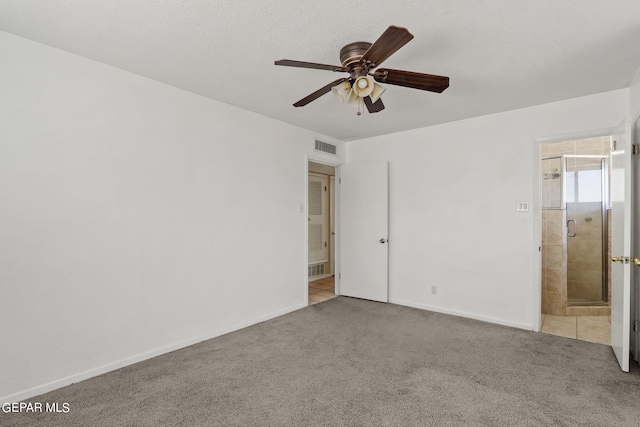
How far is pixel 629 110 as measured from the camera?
3.00 m

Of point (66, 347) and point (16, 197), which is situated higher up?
point (16, 197)

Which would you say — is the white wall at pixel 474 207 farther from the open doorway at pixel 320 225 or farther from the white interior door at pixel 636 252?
the open doorway at pixel 320 225

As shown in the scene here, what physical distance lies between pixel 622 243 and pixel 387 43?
2475 millimetres

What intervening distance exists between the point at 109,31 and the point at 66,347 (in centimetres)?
222

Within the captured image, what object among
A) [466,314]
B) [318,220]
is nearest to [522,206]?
[466,314]

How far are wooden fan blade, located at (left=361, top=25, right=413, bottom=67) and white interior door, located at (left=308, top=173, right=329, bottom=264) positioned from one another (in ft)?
14.2

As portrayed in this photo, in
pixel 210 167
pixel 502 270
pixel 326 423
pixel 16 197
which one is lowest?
pixel 326 423

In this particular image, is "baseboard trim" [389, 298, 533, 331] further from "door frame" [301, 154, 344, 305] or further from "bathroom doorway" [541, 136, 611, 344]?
"door frame" [301, 154, 344, 305]

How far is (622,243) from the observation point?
8.49 feet

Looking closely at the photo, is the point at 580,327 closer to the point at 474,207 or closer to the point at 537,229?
the point at 537,229

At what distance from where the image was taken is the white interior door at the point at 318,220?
626 cm

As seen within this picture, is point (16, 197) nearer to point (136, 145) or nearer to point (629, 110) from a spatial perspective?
point (136, 145)

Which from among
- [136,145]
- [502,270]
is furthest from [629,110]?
[136,145]

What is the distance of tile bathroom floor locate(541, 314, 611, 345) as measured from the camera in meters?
3.35
